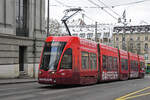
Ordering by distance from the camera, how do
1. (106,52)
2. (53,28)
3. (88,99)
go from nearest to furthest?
(88,99), (106,52), (53,28)

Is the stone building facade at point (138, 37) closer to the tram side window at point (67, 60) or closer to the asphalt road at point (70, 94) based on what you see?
the tram side window at point (67, 60)

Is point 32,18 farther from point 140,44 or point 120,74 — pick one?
point 140,44

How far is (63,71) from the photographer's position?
15383mm

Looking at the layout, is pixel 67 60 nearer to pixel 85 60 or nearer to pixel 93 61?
pixel 85 60

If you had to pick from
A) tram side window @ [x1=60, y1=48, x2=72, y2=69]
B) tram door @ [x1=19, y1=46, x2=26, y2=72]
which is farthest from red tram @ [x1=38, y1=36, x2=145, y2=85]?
tram door @ [x1=19, y1=46, x2=26, y2=72]

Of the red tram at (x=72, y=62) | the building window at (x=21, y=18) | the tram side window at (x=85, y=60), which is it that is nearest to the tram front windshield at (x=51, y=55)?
the red tram at (x=72, y=62)

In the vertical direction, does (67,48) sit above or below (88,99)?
above

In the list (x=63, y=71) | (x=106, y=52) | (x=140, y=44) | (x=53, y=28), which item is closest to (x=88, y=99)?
(x=63, y=71)

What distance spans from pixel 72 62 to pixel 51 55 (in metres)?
1.32

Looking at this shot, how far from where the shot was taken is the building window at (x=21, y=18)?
28.8 meters

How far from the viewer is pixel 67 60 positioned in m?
15.8

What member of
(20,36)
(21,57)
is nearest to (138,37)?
(21,57)

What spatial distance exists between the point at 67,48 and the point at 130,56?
56.7 ft

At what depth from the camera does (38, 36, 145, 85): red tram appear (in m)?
15.3
